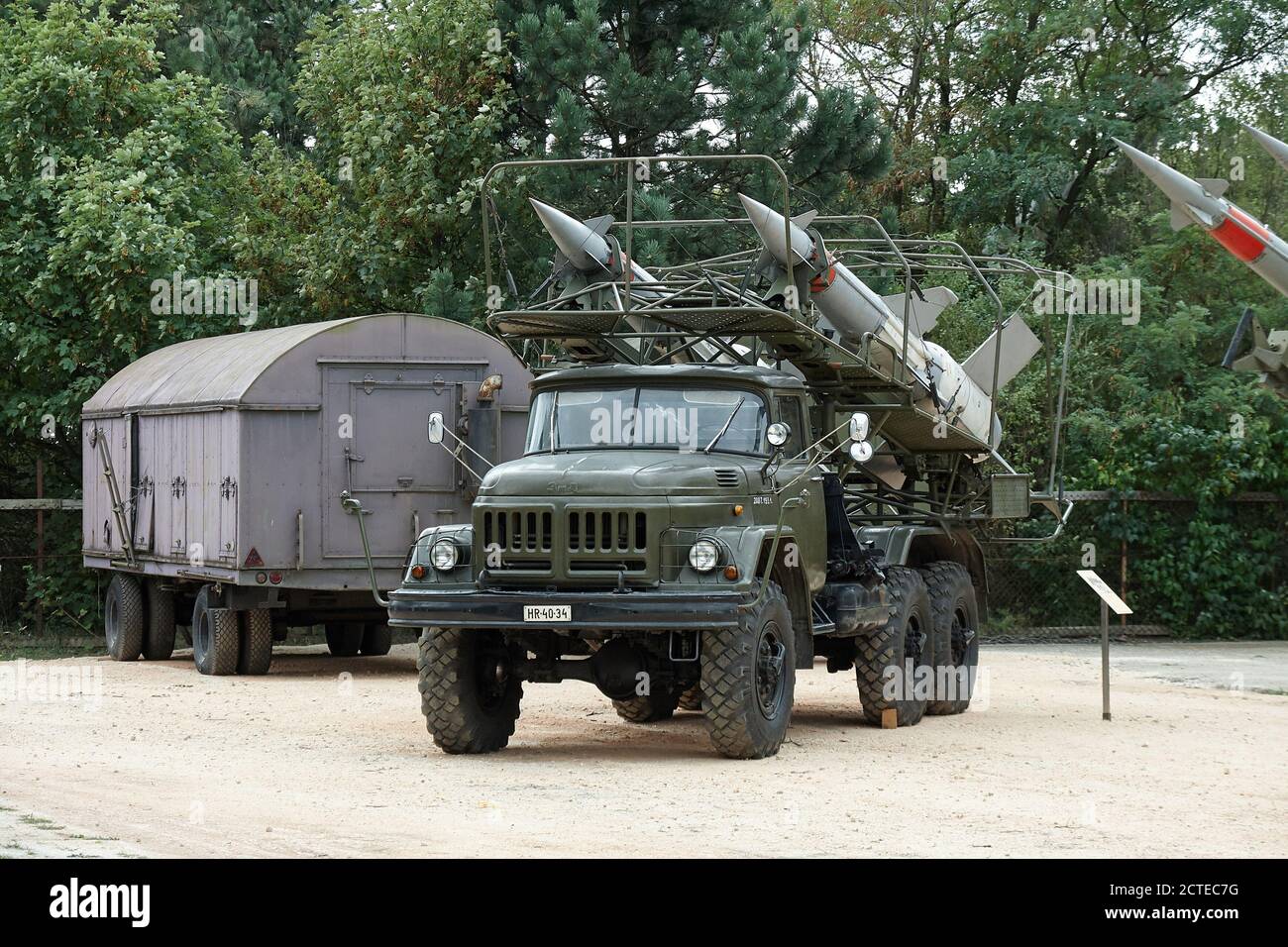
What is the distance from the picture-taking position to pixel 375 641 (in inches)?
899

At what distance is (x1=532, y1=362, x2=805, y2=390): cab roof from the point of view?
43.2 ft

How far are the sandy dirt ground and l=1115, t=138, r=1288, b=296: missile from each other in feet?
23.5

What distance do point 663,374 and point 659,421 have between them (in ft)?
1.09

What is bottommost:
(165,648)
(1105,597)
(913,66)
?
(165,648)

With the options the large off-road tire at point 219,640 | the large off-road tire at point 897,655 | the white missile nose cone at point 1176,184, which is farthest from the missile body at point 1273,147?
the large off-road tire at point 219,640

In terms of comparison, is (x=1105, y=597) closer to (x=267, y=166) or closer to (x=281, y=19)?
(x=267, y=166)

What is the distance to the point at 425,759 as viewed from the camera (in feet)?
40.7

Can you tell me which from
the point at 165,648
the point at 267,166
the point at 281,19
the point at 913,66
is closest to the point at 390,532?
the point at 165,648

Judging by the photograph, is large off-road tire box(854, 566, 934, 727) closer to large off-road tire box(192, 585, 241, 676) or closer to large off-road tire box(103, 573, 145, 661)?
large off-road tire box(192, 585, 241, 676)

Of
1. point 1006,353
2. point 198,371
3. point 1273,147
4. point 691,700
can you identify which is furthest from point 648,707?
point 1273,147

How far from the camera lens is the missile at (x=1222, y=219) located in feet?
76.2

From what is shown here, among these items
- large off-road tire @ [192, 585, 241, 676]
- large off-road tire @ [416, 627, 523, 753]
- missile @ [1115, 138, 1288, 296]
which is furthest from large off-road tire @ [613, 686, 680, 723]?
missile @ [1115, 138, 1288, 296]

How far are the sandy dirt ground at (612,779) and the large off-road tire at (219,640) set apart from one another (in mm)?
943

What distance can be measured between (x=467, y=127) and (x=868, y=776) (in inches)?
588
